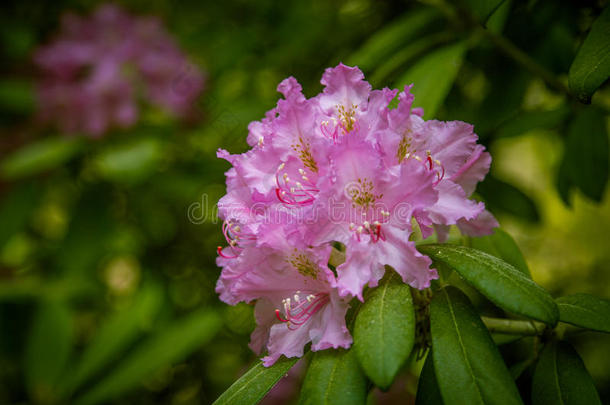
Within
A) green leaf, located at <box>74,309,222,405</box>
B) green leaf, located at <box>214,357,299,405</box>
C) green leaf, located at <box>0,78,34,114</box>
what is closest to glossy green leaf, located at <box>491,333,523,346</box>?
green leaf, located at <box>214,357,299,405</box>

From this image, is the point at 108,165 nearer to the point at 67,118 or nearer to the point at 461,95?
the point at 67,118

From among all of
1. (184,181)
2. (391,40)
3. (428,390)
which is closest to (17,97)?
(184,181)

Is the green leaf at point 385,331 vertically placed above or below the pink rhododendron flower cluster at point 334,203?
below

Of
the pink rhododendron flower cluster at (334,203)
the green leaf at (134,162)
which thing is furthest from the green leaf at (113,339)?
the pink rhododendron flower cluster at (334,203)

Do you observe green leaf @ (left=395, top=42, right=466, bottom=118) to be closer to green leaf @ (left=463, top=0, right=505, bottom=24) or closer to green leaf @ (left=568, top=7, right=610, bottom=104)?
green leaf @ (left=463, top=0, right=505, bottom=24)

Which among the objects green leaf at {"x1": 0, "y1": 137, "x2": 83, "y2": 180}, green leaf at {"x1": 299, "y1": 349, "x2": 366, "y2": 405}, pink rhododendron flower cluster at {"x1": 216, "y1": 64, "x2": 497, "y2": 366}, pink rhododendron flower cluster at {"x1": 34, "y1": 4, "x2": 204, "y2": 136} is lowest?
green leaf at {"x1": 299, "y1": 349, "x2": 366, "y2": 405}

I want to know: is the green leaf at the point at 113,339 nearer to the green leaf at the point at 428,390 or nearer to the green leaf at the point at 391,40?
the green leaf at the point at 391,40
